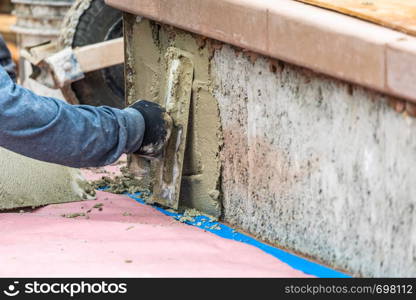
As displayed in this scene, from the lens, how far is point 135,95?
151 inches

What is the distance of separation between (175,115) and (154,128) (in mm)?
147

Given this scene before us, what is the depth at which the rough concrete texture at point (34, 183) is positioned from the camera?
357 centimetres

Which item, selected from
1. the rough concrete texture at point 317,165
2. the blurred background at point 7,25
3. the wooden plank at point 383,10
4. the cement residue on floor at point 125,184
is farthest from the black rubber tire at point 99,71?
Answer: the blurred background at point 7,25

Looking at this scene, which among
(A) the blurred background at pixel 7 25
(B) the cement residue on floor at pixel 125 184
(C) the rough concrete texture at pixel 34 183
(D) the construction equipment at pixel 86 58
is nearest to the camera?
(C) the rough concrete texture at pixel 34 183

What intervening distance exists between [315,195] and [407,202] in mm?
420

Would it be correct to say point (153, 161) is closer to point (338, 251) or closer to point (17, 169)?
point (17, 169)

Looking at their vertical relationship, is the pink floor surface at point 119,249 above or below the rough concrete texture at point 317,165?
below

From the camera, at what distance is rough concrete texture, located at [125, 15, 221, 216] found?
3.33 meters

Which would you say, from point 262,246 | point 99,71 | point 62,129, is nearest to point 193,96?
point 62,129

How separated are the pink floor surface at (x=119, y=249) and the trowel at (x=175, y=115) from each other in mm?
130

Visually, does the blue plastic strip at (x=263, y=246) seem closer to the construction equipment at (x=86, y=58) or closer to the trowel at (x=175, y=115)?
the trowel at (x=175, y=115)

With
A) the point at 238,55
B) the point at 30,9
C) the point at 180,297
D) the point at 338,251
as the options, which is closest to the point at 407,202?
the point at 338,251

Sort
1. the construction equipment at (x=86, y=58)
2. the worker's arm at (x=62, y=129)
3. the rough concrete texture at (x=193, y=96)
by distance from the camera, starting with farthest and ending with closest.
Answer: the construction equipment at (x=86, y=58) < the rough concrete texture at (x=193, y=96) < the worker's arm at (x=62, y=129)

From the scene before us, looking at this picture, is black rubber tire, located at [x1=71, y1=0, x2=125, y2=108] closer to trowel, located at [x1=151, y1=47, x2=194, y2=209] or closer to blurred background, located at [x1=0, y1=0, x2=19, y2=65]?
trowel, located at [x1=151, y1=47, x2=194, y2=209]
